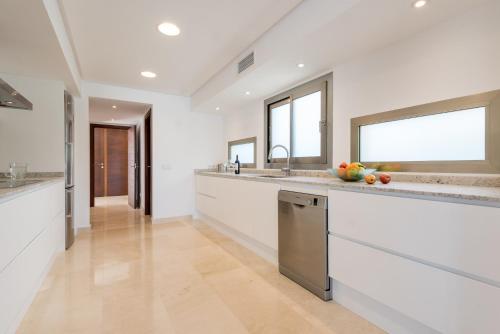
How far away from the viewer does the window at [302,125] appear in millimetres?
2518

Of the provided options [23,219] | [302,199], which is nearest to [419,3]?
[302,199]

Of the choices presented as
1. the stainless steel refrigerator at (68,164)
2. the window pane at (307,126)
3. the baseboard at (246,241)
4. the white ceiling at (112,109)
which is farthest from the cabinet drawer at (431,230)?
the white ceiling at (112,109)

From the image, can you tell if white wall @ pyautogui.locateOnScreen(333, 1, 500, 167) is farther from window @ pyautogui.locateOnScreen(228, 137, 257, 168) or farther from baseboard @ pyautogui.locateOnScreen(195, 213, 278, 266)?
window @ pyautogui.locateOnScreen(228, 137, 257, 168)

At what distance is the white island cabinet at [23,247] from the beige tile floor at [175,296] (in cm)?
15

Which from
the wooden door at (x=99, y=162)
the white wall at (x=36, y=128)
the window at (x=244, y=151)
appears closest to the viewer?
the white wall at (x=36, y=128)

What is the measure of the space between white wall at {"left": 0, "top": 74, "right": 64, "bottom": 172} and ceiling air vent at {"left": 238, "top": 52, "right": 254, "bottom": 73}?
2.18 m

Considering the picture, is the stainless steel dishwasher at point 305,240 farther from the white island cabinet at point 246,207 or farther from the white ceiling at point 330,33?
the white ceiling at point 330,33

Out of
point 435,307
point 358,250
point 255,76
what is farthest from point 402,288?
point 255,76

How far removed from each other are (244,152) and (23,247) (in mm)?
3042

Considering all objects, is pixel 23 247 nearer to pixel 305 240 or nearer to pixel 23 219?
pixel 23 219

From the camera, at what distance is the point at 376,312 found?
1483mm

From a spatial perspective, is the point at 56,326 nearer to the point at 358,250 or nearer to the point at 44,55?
the point at 358,250

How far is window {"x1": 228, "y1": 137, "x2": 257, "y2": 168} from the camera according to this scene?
3.84 meters

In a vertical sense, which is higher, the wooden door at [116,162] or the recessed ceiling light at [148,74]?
the recessed ceiling light at [148,74]
